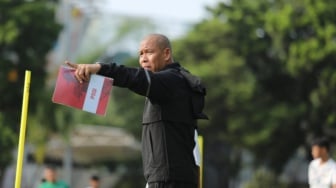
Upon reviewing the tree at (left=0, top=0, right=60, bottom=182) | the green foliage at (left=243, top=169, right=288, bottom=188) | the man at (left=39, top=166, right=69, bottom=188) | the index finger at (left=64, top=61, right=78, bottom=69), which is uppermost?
the tree at (left=0, top=0, right=60, bottom=182)

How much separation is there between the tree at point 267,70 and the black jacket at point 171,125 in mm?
26321

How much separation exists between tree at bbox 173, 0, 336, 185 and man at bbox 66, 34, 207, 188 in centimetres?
2628

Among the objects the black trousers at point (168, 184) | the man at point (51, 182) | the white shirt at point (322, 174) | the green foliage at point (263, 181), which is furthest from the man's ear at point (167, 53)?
the green foliage at point (263, 181)

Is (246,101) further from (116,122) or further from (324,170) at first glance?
(324,170)

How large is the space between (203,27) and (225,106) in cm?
355

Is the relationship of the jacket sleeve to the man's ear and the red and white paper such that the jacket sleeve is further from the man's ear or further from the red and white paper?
the man's ear

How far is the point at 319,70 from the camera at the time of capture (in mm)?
32750

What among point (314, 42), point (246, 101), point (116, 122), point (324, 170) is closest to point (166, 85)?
point (324, 170)

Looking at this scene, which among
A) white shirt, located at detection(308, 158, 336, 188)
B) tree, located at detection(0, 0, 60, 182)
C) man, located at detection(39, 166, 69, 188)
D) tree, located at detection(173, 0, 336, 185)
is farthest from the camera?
tree, located at detection(173, 0, 336, 185)

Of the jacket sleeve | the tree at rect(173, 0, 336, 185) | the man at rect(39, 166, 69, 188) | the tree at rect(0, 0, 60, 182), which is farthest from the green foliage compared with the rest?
the jacket sleeve

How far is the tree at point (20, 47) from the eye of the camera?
103ft

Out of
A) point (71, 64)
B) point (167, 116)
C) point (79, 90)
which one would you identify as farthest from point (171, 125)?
point (71, 64)

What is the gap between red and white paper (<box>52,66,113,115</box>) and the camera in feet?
16.3

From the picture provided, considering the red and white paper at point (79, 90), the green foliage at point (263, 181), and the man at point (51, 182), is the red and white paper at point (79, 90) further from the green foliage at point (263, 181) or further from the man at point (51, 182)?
the green foliage at point (263, 181)
